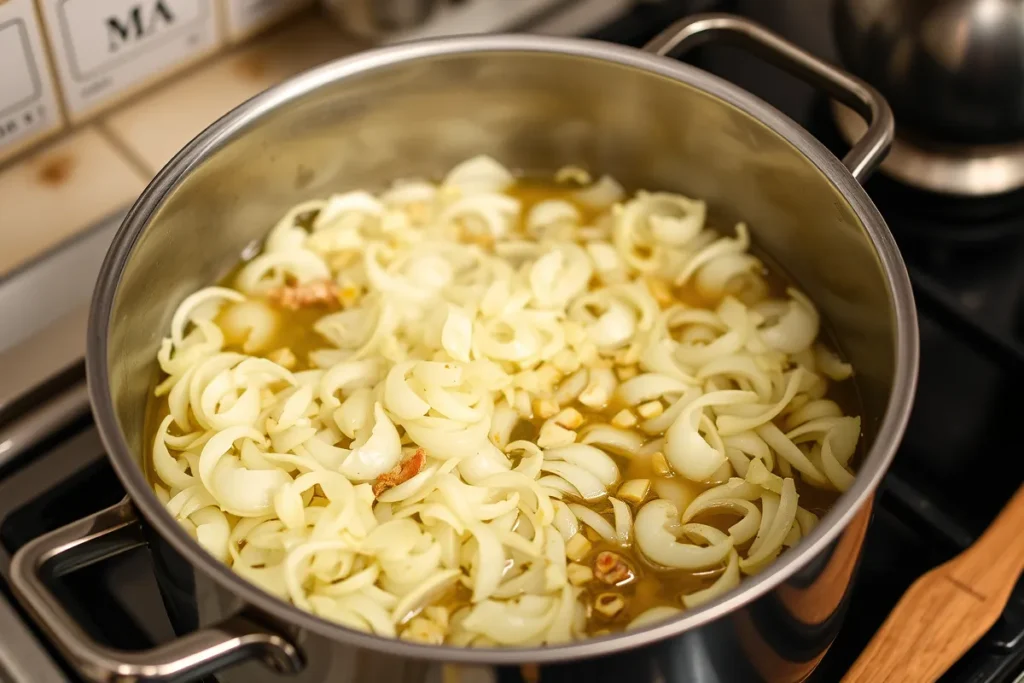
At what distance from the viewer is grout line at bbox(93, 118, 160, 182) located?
1.27 meters

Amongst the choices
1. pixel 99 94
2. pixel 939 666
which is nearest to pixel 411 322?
pixel 99 94

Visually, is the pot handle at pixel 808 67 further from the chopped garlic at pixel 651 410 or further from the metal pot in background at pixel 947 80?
the chopped garlic at pixel 651 410

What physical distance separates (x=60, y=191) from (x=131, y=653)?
67cm

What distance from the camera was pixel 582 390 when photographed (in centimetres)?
109

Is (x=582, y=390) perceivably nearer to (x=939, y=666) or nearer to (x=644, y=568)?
(x=644, y=568)

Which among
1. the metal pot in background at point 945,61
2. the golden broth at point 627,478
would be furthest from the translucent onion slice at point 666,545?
the metal pot in background at point 945,61

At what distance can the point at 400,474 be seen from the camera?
988 millimetres

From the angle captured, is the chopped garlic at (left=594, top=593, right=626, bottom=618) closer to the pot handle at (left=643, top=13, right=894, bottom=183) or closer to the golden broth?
the golden broth

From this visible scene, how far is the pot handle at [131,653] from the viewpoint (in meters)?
0.71

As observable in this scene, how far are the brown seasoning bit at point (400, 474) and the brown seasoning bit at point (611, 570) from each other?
0.18 m

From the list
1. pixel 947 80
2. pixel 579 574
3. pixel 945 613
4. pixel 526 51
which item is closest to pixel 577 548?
pixel 579 574

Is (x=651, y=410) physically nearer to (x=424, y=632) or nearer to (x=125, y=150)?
(x=424, y=632)

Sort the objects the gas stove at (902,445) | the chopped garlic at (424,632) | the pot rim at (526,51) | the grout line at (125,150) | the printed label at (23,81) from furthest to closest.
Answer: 1. the grout line at (125,150)
2. the printed label at (23,81)
3. the gas stove at (902,445)
4. the chopped garlic at (424,632)
5. the pot rim at (526,51)

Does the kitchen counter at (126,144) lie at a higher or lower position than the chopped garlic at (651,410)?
higher
